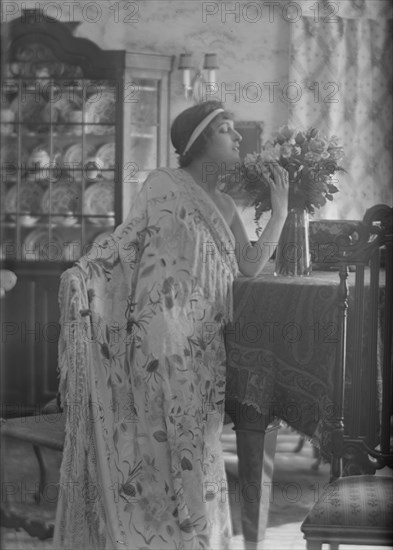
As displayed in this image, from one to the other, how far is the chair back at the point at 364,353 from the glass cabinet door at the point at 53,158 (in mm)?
361

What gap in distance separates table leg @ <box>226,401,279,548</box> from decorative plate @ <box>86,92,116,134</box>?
444mm

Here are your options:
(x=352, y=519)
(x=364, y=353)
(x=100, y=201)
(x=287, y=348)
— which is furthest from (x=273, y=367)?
(x=100, y=201)

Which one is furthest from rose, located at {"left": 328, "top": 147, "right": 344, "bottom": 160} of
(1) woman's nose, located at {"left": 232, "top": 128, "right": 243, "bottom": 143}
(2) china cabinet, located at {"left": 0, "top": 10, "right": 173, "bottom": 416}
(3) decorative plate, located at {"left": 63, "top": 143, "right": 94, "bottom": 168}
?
(3) decorative plate, located at {"left": 63, "top": 143, "right": 94, "bottom": 168}

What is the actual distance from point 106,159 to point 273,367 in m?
0.40

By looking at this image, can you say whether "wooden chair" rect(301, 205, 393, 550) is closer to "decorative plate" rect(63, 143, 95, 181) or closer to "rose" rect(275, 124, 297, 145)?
"rose" rect(275, 124, 297, 145)

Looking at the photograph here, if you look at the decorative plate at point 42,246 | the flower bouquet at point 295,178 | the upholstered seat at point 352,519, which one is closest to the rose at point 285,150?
the flower bouquet at point 295,178

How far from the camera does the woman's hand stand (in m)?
1.28

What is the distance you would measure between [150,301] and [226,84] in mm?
331

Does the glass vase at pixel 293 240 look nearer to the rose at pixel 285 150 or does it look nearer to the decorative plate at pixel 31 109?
the rose at pixel 285 150

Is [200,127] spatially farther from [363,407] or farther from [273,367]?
[363,407]

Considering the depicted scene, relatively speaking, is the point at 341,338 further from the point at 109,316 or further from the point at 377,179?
the point at 109,316

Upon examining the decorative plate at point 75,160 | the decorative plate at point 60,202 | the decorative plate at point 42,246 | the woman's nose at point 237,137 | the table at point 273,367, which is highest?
the woman's nose at point 237,137

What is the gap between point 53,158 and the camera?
52.3 inches

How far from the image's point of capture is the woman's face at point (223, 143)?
4.19 ft
